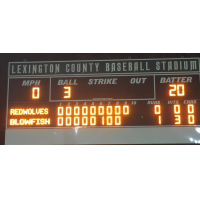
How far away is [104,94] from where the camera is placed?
5.86 meters

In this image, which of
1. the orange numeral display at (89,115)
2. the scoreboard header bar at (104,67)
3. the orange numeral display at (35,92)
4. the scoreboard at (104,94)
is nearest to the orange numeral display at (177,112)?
the scoreboard at (104,94)

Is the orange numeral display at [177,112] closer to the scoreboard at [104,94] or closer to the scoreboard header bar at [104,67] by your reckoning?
the scoreboard at [104,94]

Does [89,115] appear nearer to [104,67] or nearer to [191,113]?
[104,67]

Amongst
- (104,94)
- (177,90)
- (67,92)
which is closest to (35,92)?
(67,92)

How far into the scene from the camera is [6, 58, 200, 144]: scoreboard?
575 cm

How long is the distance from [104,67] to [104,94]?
0.52 metres

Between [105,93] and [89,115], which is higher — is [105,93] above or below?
above

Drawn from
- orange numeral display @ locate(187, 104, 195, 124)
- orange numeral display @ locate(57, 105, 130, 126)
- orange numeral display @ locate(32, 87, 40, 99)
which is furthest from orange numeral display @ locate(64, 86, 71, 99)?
orange numeral display @ locate(187, 104, 195, 124)

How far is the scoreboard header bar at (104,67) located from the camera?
5934 mm
